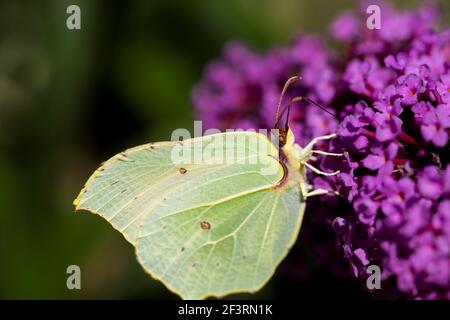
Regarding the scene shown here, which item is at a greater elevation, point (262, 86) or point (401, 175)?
point (262, 86)

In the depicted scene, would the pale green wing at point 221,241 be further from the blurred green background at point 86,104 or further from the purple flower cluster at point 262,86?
the blurred green background at point 86,104

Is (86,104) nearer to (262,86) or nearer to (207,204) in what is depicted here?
(262,86)

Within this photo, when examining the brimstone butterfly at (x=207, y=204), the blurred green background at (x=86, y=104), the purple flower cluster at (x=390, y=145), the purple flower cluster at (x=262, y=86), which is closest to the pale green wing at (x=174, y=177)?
the brimstone butterfly at (x=207, y=204)

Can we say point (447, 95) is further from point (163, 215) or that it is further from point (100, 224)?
point (100, 224)

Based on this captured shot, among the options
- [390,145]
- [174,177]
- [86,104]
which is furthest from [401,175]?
[86,104]

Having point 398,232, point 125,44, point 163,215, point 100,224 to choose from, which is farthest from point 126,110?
point 398,232

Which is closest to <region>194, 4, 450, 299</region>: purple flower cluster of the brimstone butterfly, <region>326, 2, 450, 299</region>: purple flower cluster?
<region>326, 2, 450, 299</region>: purple flower cluster
